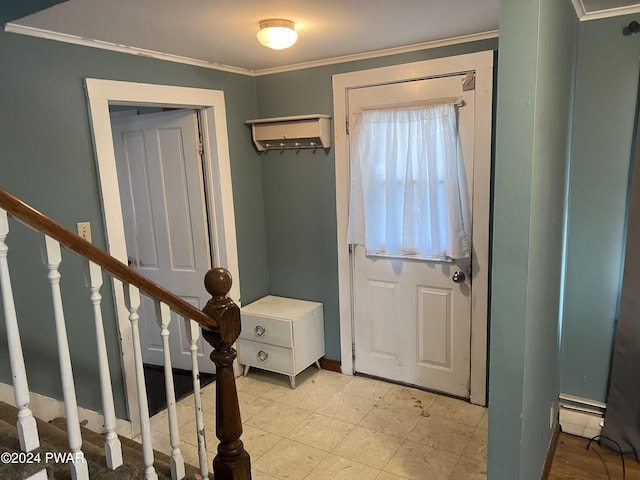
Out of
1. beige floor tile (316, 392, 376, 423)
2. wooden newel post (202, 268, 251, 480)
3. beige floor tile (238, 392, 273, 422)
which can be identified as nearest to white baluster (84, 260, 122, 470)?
wooden newel post (202, 268, 251, 480)

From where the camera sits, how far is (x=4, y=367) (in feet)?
6.91

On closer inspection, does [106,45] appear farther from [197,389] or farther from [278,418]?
[278,418]

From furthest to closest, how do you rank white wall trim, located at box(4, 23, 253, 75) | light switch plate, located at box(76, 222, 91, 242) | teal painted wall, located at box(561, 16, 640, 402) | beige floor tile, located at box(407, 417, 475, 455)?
1. beige floor tile, located at box(407, 417, 475, 455)
2. light switch plate, located at box(76, 222, 91, 242)
3. teal painted wall, located at box(561, 16, 640, 402)
4. white wall trim, located at box(4, 23, 253, 75)

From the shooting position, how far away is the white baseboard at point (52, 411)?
2125 millimetres

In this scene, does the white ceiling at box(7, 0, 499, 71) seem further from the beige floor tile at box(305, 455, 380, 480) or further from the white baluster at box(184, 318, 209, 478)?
the beige floor tile at box(305, 455, 380, 480)

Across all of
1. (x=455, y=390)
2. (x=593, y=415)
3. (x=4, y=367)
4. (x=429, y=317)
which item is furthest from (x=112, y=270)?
(x=593, y=415)

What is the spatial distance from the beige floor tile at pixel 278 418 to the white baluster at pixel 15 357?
165 centimetres

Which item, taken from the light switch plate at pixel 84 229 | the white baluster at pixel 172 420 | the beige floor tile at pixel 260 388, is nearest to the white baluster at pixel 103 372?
the white baluster at pixel 172 420

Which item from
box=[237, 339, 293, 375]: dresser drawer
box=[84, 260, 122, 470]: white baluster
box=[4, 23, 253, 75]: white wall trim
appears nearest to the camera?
box=[84, 260, 122, 470]: white baluster

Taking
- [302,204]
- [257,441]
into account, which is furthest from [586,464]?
[302,204]

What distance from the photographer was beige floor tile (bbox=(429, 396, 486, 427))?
2.77m

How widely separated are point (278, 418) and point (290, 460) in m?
0.42

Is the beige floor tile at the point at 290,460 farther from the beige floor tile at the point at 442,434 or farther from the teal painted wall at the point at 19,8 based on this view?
the teal painted wall at the point at 19,8

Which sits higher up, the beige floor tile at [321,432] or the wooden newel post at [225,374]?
the wooden newel post at [225,374]
